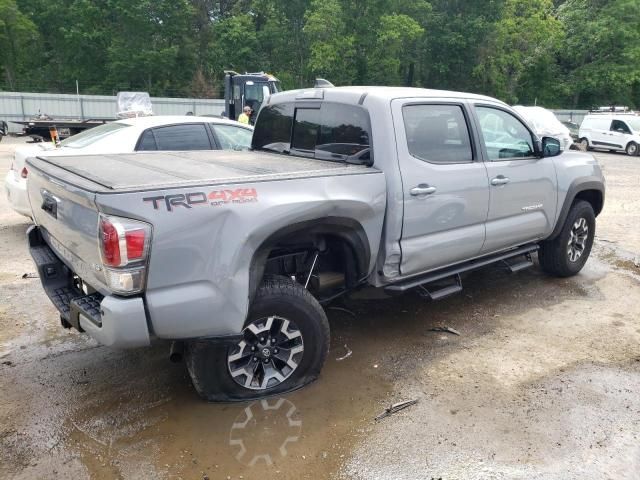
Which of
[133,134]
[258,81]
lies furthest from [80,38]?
[133,134]

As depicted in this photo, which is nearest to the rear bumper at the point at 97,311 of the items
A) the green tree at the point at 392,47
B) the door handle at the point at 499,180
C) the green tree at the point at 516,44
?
the door handle at the point at 499,180

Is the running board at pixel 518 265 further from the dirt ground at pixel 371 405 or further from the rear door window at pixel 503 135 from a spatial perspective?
the rear door window at pixel 503 135

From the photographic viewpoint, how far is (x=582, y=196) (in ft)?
19.5

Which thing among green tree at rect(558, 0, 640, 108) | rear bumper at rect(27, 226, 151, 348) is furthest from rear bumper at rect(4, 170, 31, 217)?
green tree at rect(558, 0, 640, 108)

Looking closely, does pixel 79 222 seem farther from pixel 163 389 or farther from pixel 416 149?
pixel 416 149

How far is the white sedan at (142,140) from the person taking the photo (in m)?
6.67

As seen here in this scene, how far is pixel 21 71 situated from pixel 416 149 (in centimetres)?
4558

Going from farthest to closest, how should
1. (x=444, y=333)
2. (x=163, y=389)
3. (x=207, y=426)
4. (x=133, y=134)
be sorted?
(x=133, y=134) < (x=444, y=333) < (x=163, y=389) < (x=207, y=426)

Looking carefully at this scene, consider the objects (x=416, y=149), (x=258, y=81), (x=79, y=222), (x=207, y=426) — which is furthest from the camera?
(x=258, y=81)

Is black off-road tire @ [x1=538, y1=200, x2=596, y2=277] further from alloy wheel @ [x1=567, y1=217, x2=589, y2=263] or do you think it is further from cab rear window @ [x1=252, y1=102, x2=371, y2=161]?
cab rear window @ [x1=252, y1=102, x2=371, y2=161]

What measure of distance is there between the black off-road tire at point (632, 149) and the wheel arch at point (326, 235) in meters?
23.4

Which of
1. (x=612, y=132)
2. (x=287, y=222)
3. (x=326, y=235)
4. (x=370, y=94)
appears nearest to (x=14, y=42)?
(x=612, y=132)

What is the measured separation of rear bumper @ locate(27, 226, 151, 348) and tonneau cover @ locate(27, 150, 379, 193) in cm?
60

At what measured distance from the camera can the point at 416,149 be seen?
412 centimetres
